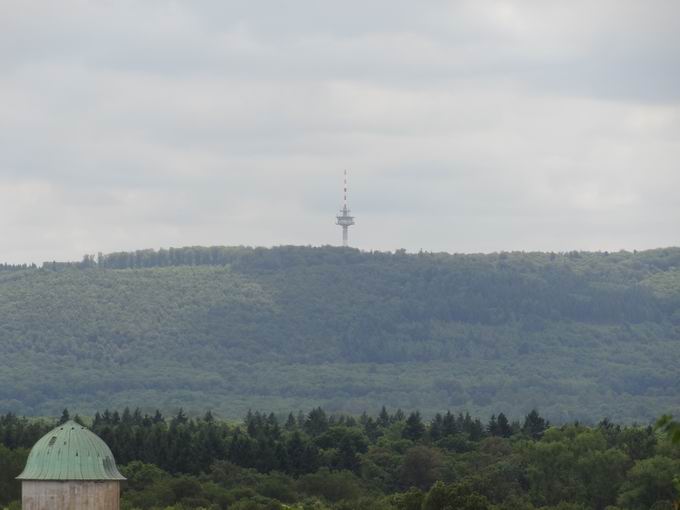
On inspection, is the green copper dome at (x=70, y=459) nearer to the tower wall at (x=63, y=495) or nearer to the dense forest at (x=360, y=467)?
the tower wall at (x=63, y=495)

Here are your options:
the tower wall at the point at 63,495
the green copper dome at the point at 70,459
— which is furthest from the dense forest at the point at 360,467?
the tower wall at the point at 63,495

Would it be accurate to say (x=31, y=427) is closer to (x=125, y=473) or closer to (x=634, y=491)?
(x=125, y=473)

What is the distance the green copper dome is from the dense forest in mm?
37968

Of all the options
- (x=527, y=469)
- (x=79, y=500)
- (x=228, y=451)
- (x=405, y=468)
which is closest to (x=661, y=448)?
(x=527, y=469)

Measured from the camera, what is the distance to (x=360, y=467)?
169 meters

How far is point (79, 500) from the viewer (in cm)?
9094

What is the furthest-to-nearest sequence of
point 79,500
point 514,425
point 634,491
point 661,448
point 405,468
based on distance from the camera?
1. point 514,425
2. point 405,468
3. point 661,448
4. point 634,491
5. point 79,500

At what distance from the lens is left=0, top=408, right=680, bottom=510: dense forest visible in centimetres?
14225

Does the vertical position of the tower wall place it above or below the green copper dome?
below

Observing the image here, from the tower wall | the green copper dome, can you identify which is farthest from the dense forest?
the tower wall

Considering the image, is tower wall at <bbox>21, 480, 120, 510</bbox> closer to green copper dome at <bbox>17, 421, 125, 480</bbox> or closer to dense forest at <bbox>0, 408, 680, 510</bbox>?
green copper dome at <bbox>17, 421, 125, 480</bbox>

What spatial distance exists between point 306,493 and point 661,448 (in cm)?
2225

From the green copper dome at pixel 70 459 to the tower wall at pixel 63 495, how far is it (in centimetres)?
23

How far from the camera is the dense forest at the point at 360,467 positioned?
142250 mm
